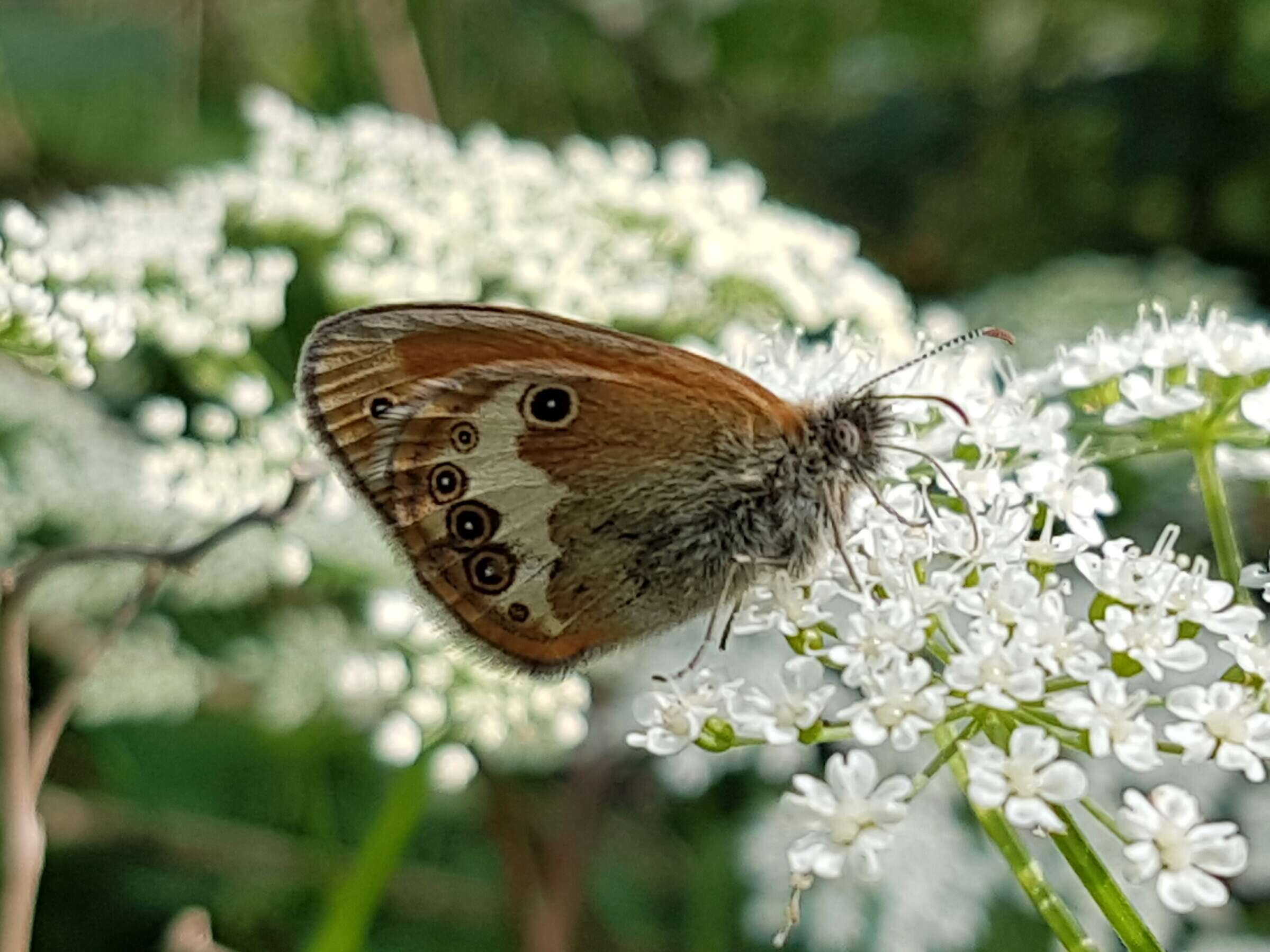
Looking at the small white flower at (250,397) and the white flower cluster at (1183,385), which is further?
the small white flower at (250,397)

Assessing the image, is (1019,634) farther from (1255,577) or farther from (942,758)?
(1255,577)

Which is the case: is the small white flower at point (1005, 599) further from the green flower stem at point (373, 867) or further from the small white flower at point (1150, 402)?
the green flower stem at point (373, 867)

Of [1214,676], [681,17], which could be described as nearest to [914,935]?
[1214,676]

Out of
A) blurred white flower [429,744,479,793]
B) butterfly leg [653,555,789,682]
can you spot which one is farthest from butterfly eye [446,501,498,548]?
blurred white flower [429,744,479,793]

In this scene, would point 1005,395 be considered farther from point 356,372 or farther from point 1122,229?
point 1122,229

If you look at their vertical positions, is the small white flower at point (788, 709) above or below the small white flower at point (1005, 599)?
below

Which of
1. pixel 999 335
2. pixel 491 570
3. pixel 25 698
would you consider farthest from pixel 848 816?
pixel 25 698

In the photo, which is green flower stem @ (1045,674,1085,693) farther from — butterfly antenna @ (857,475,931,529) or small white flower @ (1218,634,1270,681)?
→ butterfly antenna @ (857,475,931,529)

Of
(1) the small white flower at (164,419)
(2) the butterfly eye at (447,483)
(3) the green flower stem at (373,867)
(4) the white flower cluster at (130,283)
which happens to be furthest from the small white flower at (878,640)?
(1) the small white flower at (164,419)
